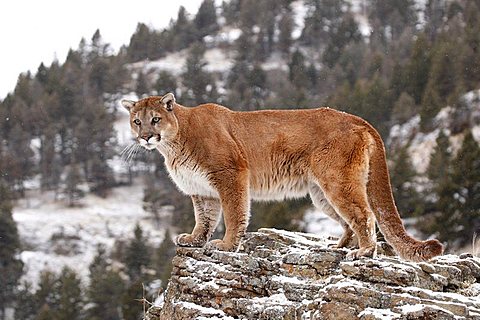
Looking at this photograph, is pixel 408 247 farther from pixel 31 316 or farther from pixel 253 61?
pixel 253 61

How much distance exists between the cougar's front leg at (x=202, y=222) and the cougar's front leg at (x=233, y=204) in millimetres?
499

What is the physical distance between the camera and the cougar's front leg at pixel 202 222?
10070mm

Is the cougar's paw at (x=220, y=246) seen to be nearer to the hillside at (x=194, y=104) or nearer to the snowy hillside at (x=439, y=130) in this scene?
the hillside at (x=194, y=104)

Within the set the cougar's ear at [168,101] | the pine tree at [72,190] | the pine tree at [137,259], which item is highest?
the cougar's ear at [168,101]

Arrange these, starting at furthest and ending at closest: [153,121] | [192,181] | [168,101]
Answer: [168,101]
[153,121]
[192,181]

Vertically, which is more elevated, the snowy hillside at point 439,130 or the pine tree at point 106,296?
the snowy hillside at point 439,130

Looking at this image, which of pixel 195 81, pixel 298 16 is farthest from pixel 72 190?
pixel 298 16

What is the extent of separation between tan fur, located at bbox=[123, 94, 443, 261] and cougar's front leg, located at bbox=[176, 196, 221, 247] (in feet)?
0.05

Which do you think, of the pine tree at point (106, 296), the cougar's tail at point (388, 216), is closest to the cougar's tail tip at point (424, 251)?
the cougar's tail at point (388, 216)

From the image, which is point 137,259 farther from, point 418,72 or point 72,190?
point 418,72

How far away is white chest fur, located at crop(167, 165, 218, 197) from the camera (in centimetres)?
991

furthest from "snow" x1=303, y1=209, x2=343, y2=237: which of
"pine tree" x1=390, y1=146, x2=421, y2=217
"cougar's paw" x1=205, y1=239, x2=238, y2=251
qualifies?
A: "cougar's paw" x1=205, y1=239, x2=238, y2=251

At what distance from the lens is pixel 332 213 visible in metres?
10.0

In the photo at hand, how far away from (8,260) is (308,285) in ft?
213
